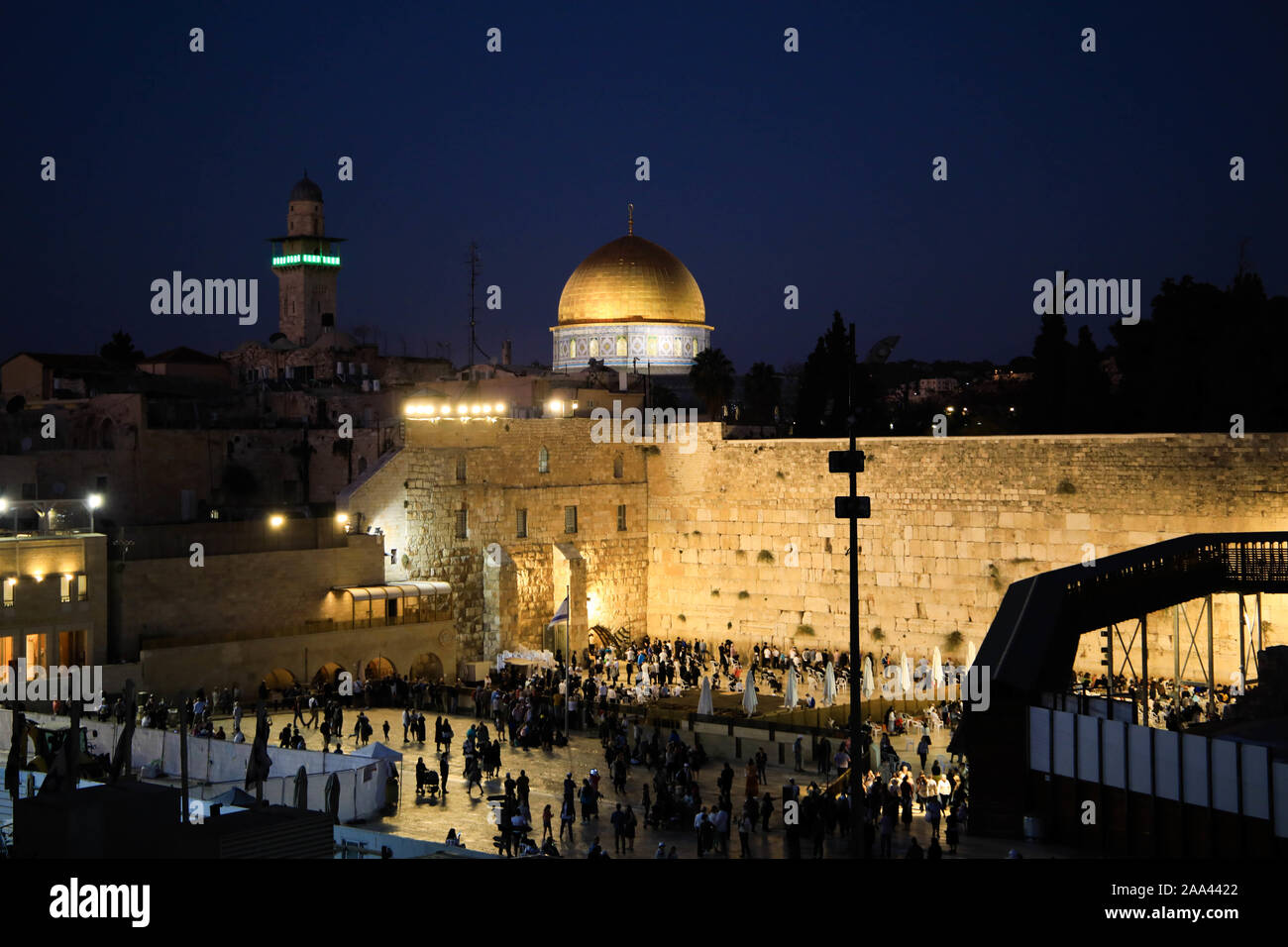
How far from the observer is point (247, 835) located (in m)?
10.2

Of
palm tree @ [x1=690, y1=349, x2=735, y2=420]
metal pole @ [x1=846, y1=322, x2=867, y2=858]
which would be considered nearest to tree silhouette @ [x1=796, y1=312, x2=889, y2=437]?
palm tree @ [x1=690, y1=349, x2=735, y2=420]

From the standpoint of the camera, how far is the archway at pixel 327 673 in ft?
89.9

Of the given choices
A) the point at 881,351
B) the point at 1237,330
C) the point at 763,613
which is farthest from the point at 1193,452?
the point at 881,351

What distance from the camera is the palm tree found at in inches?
1746

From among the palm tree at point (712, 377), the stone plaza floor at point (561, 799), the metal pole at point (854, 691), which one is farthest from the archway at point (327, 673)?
the palm tree at point (712, 377)

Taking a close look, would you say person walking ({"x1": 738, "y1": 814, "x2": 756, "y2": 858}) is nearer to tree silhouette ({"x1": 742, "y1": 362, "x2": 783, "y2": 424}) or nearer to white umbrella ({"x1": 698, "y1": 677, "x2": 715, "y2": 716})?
white umbrella ({"x1": 698, "y1": 677, "x2": 715, "y2": 716})

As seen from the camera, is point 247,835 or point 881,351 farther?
point 881,351

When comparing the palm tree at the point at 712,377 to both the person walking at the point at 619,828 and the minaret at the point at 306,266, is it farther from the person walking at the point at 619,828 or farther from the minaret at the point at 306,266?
the person walking at the point at 619,828

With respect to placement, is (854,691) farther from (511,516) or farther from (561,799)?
(511,516)

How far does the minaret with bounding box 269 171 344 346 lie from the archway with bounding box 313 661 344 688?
3134cm

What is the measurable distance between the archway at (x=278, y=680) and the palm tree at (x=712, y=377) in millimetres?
19907

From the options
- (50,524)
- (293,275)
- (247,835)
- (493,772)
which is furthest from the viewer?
(293,275)

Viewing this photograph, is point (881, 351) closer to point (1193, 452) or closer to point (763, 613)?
point (1193, 452)
